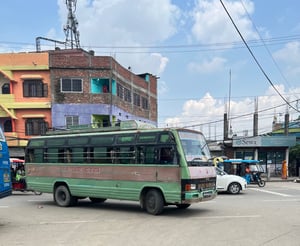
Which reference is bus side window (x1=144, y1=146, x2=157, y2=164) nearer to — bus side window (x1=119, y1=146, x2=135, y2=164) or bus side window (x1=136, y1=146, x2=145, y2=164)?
bus side window (x1=136, y1=146, x2=145, y2=164)

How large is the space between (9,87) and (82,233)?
24.6m

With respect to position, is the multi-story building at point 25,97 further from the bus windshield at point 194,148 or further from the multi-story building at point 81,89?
the bus windshield at point 194,148

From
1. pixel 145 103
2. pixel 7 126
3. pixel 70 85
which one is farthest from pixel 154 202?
pixel 145 103

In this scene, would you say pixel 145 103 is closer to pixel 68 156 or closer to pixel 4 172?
pixel 68 156

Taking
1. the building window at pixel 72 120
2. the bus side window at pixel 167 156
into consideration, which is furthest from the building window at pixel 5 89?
the bus side window at pixel 167 156

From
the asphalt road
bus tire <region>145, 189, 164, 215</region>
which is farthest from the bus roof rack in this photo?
the asphalt road

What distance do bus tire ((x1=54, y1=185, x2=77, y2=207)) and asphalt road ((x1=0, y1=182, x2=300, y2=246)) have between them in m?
0.35

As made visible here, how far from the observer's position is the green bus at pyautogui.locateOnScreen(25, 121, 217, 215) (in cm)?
1026

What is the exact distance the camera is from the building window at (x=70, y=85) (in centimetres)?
2880

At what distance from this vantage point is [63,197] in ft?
42.9

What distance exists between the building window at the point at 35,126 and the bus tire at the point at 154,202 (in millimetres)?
20416

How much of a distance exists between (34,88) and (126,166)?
20514mm

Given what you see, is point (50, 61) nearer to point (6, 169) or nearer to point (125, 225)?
point (6, 169)

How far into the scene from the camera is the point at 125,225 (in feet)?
29.6
